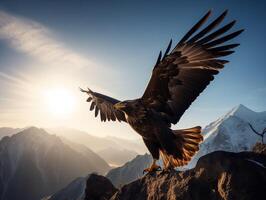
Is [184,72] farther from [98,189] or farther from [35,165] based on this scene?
[35,165]

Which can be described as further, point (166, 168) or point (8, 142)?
point (8, 142)

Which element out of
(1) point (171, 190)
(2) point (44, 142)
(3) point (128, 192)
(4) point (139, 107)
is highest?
(4) point (139, 107)

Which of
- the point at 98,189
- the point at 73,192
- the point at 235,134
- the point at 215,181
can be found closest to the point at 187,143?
the point at 215,181

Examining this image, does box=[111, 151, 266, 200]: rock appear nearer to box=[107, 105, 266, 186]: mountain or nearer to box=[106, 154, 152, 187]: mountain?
box=[106, 154, 152, 187]: mountain

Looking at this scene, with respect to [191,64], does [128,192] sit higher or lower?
lower

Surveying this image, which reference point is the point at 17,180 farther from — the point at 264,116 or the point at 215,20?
the point at 264,116

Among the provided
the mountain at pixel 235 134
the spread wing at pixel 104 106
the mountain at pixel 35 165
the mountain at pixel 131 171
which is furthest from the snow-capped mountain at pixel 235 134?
the spread wing at pixel 104 106

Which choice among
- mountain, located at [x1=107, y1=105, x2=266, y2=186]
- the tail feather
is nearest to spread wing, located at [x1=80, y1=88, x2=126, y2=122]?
the tail feather

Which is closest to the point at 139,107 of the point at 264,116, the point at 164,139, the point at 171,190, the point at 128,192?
the point at 164,139
